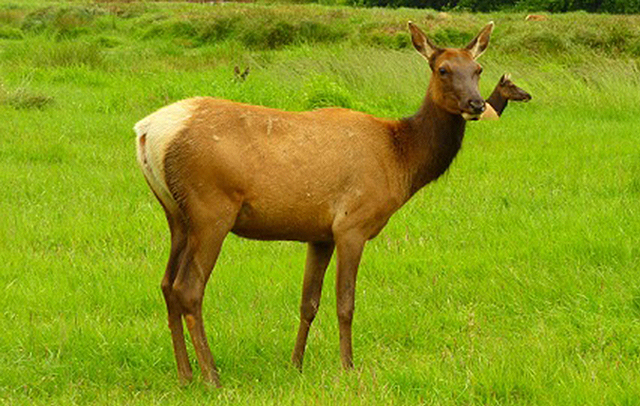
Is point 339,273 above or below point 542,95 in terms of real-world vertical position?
above

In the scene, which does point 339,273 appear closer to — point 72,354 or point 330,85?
point 72,354

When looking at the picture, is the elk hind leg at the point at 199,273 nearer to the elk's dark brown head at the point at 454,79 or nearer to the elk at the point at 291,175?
the elk at the point at 291,175

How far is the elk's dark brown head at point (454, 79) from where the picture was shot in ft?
17.0

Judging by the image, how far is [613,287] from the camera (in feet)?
19.2

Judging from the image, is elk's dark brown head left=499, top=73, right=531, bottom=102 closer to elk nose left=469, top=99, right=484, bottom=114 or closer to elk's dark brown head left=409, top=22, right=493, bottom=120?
elk's dark brown head left=409, top=22, right=493, bottom=120

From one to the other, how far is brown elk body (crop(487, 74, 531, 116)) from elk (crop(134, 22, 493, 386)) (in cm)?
817

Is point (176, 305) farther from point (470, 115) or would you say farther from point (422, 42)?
point (422, 42)

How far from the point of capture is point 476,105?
5.11m

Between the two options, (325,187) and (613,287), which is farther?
(613,287)

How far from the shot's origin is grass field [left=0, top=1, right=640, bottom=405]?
463 centimetres

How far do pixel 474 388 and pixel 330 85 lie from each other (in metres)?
9.62

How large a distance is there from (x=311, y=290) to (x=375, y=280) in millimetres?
1308

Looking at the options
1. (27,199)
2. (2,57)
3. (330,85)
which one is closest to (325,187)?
(27,199)

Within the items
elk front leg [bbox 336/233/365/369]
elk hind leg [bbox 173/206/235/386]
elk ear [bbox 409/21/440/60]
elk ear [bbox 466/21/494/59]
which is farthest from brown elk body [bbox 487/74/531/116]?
elk hind leg [bbox 173/206/235/386]
